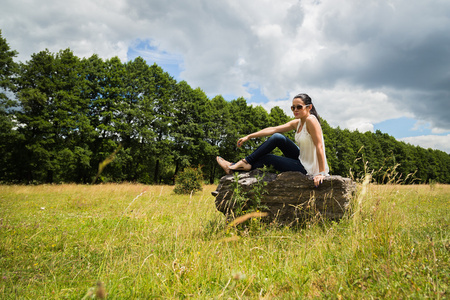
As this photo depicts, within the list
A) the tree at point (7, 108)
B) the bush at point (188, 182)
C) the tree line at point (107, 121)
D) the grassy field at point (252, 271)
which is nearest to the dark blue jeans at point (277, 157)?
the grassy field at point (252, 271)

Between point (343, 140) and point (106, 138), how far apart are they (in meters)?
35.3

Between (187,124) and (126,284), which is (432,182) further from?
(187,124)

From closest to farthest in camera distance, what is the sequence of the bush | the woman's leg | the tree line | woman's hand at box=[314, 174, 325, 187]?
woman's hand at box=[314, 174, 325, 187] → the woman's leg → the bush → the tree line

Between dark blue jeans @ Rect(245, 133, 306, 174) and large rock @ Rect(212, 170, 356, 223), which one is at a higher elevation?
dark blue jeans @ Rect(245, 133, 306, 174)

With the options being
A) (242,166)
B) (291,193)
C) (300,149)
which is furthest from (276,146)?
(291,193)

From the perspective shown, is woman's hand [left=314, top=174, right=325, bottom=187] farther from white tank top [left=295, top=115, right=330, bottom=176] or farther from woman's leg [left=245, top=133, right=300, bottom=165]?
woman's leg [left=245, top=133, right=300, bottom=165]

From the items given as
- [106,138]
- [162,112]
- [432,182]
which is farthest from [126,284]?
[162,112]

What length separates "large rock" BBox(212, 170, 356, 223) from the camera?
3.88 m

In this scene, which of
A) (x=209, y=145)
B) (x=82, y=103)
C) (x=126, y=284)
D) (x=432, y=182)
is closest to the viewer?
(x=126, y=284)

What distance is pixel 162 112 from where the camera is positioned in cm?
2498

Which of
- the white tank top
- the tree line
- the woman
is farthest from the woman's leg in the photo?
the tree line

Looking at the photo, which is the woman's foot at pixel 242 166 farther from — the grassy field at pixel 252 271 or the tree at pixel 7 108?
the tree at pixel 7 108

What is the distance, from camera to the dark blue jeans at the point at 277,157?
4035 mm

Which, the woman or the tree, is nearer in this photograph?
the woman
